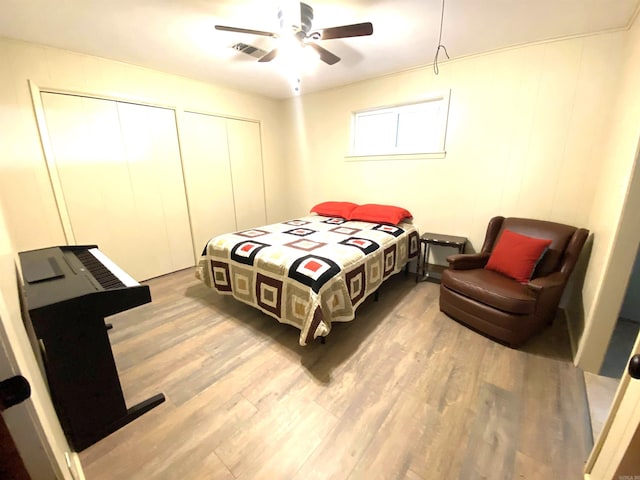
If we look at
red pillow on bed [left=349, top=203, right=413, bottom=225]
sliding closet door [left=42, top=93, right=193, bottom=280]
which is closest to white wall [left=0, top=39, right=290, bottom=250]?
sliding closet door [left=42, top=93, right=193, bottom=280]

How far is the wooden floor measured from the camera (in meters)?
1.22

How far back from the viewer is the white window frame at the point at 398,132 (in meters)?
2.90

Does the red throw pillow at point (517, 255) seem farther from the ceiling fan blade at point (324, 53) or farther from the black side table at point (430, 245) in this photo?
the ceiling fan blade at point (324, 53)

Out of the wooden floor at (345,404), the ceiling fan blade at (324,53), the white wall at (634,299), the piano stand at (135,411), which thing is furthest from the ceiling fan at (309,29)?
the white wall at (634,299)

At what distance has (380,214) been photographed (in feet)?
10.7

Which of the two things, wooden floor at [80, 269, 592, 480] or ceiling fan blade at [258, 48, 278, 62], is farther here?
ceiling fan blade at [258, 48, 278, 62]

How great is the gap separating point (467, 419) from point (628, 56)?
2853mm

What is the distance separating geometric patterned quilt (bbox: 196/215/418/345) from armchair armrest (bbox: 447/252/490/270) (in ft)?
1.94

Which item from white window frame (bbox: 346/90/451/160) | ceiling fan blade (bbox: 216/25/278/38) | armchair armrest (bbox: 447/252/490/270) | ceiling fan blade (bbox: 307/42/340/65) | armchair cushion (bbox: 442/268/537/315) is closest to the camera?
ceiling fan blade (bbox: 216/25/278/38)

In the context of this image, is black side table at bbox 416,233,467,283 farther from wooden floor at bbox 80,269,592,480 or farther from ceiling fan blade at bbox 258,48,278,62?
ceiling fan blade at bbox 258,48,278,62

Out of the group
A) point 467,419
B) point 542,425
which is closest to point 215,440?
point 467,419

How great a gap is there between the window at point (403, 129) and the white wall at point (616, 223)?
1.33 m

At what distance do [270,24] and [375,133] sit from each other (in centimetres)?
192

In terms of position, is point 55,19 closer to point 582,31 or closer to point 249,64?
point 249,64
